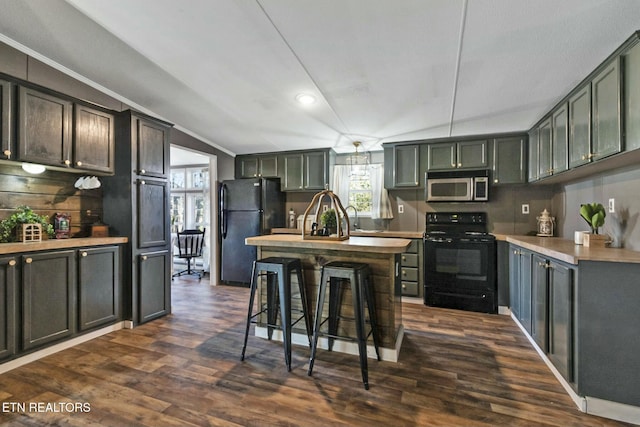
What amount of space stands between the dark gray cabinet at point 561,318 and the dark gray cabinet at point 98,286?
378 cm

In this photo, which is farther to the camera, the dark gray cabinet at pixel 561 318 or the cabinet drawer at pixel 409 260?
the cabinet drawer at pixel 409 260

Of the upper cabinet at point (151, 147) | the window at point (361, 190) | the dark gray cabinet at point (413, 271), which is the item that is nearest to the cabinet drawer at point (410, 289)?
the dark gray cabinet at point (413, 271)

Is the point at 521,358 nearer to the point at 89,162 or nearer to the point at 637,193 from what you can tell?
the point at 637,193

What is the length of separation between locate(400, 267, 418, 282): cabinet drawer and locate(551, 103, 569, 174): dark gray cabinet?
1865mm

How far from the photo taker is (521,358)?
237cm

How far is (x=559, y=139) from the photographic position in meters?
2.69

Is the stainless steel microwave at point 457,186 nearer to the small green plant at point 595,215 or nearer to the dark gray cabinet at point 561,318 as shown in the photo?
the small green plant at point 595,215

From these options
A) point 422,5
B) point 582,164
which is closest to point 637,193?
point 582,164

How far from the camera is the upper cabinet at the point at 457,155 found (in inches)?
150

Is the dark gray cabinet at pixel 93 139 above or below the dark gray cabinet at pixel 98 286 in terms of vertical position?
above

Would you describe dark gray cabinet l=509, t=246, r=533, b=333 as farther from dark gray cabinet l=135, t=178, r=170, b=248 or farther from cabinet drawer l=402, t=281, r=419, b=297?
dark gray cabinet l=135, t=178, r=170, b=248

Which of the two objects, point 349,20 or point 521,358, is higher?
point 349,20

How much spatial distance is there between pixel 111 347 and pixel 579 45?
418 cm

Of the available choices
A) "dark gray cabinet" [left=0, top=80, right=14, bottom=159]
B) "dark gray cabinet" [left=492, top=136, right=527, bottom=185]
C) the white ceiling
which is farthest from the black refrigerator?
"dark gray cabinet" [left=492, top=136, right=527, bottom=185]
